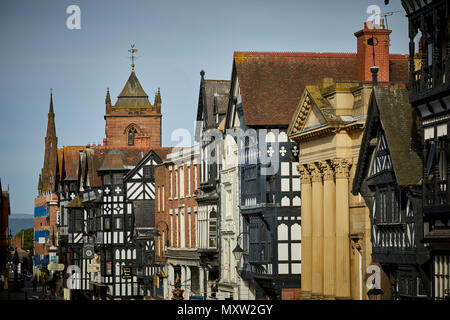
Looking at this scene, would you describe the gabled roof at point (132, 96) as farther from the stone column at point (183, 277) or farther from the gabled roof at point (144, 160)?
the stone column at point (183, 277)

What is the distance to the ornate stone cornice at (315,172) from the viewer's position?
38219mm

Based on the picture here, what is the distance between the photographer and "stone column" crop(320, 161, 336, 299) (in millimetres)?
36812

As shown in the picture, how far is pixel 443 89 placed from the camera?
87.1 feet

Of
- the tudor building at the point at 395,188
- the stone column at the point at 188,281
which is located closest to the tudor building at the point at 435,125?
the tudor building at the point at 395,188

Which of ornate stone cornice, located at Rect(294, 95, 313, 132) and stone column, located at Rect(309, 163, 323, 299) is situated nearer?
stone column, located at Rect(309, 163, 323, 299)

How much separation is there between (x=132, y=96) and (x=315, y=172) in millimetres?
97028

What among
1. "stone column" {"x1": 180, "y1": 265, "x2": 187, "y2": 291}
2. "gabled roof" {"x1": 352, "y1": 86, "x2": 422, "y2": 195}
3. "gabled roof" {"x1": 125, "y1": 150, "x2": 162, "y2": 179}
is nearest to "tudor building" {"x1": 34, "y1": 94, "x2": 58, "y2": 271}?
"gabled roof" {"x1": 125, "y1": 150, "x2": 162, "y2": 179}

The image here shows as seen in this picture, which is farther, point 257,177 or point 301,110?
point 257,177

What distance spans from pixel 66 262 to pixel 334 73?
172ft

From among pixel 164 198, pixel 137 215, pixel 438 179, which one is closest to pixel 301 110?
pixel 438 179

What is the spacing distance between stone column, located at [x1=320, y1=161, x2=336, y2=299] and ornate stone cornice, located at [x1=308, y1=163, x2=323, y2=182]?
86 cm

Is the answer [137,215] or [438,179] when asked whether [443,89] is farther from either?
[137,215]

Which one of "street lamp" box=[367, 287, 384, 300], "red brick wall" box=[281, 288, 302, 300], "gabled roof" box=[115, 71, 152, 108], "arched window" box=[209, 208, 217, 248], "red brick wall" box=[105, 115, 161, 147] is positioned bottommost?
"red brick wall" box=[281, 288, 302, 300]

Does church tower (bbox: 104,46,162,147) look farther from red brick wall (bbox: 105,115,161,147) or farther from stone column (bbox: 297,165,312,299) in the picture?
stone column (bbox: 297,165,312,299)
